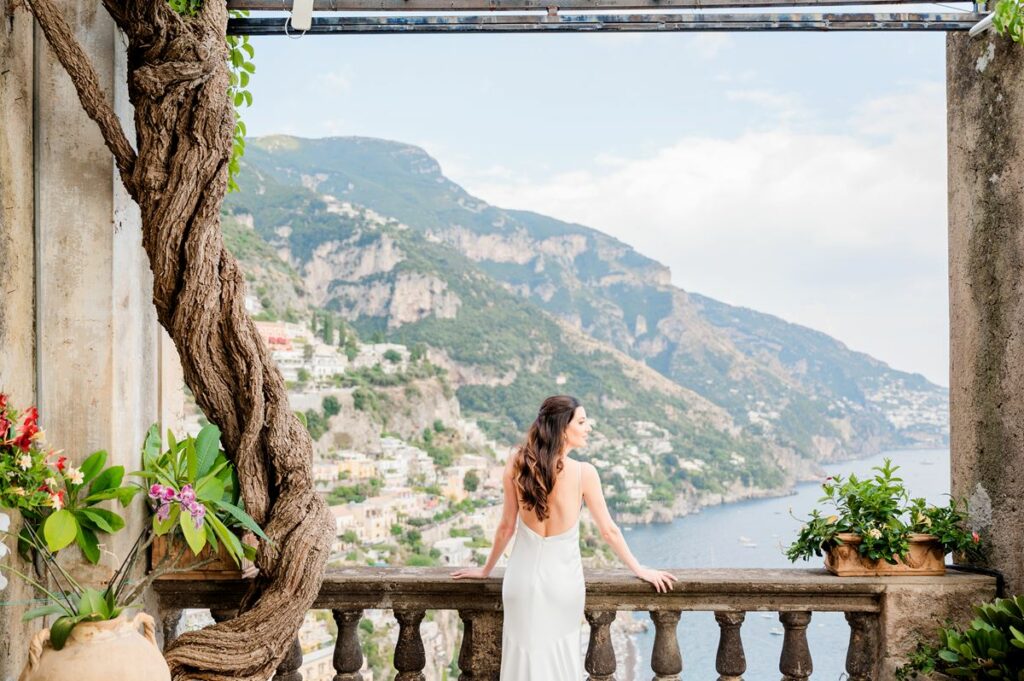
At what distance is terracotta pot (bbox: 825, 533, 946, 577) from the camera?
9.22 ft

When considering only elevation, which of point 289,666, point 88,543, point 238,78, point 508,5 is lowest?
point 289,666

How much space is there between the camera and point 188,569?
2598 mm

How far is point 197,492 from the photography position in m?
2.47

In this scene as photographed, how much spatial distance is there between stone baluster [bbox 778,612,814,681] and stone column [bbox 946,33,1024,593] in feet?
2.30

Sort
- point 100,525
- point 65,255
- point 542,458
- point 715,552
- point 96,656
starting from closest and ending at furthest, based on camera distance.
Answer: point 96,656 → point 100,525 → point 65,255 → point 542,458 → point 715,552

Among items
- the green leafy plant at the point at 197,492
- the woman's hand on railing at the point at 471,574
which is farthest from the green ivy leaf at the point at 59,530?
the woman's hand on railing at the point at 471,574

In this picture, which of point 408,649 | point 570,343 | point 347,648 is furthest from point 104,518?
point 570,343

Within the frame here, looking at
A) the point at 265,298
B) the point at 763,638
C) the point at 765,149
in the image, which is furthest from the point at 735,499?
the point at 765,149

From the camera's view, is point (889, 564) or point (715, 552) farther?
point (715, 552)

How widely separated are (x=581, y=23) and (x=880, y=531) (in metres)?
1.94

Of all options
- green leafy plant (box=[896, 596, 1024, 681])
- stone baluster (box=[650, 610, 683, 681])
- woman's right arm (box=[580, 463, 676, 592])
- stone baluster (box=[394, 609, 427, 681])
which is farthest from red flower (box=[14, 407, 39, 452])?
green leafy plant (box=[896, 596, 1024, 681])

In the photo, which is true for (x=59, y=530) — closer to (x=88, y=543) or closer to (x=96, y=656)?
(x=88, y=543)

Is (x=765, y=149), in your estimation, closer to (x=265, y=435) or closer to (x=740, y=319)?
(x=740, y=319)

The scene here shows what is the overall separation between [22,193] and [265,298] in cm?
3260
